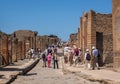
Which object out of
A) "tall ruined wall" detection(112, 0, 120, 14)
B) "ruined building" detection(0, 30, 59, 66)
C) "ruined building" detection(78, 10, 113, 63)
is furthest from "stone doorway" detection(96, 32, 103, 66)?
"ruined building" detection(0, 30, 59, 66)

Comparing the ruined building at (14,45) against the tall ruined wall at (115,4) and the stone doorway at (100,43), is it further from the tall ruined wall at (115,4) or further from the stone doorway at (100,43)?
the tall ruined wall at (115,4)

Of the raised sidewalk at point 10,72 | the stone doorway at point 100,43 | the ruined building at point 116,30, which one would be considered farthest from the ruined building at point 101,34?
the ruined building at point 116,30

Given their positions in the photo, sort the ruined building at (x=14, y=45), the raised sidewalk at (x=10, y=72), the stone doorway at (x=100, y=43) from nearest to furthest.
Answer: the raised sidewalk at (x=10, y=72), the stone doorway at (x=100, y=43), the ruined building at (x=14, y=45)

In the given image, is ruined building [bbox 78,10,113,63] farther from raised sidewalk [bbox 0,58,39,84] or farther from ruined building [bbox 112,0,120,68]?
ruined building [bbox 112,0,120,68]

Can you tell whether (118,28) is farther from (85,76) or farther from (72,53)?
(72,53)

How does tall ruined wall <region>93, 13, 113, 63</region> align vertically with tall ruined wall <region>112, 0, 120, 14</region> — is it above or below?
below

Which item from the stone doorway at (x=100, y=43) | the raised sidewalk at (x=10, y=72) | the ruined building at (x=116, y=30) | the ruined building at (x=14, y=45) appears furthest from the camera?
the ruined building at (x=14, y=45)

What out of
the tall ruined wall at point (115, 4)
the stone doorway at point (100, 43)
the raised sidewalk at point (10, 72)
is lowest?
the raised sidewalk at point (10, 72)

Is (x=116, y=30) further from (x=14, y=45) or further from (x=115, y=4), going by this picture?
(x=14, y=45)

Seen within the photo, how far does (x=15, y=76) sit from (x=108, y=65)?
32.5 ft

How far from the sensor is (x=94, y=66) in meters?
25.4

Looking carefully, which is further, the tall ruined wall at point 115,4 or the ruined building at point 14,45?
the ruined building at point 14,45

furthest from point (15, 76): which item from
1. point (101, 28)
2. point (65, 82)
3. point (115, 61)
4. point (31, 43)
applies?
point (31, 43)

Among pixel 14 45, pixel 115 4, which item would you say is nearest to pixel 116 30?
pixel 115 4
